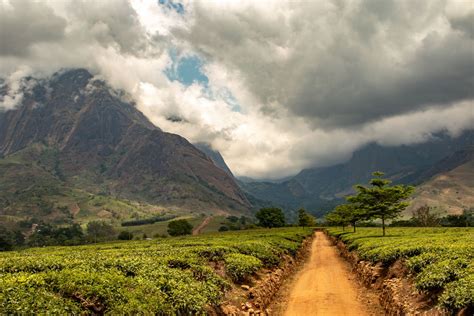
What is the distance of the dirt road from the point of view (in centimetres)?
2258

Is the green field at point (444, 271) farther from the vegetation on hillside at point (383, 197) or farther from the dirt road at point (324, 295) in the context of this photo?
the vegetation on hillside at point (383, 197)

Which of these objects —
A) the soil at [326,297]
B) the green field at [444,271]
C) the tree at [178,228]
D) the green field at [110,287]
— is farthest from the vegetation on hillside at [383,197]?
the tree at [178,228]

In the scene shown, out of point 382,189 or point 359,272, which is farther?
point 382,189

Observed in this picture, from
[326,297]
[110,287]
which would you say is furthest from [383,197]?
[110,287]

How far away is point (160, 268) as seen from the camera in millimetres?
20344

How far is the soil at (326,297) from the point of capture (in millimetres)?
22659

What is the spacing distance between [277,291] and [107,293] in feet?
59.7

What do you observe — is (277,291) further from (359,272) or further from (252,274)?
(359,272)

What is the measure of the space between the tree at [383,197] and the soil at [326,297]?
26668 millimetres

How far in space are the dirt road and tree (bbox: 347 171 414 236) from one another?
A: 24657 millimetres

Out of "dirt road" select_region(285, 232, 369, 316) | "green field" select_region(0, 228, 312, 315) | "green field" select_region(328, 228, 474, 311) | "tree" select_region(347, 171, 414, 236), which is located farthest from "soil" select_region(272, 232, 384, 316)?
"tree" select_region(347, 171, 414, 236)

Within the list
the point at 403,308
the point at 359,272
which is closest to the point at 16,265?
the point at 403,308

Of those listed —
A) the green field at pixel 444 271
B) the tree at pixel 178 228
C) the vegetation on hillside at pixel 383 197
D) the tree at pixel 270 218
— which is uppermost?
the vegetation on hillside at pixel 383 197

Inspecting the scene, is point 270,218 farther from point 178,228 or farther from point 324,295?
point 324,295
